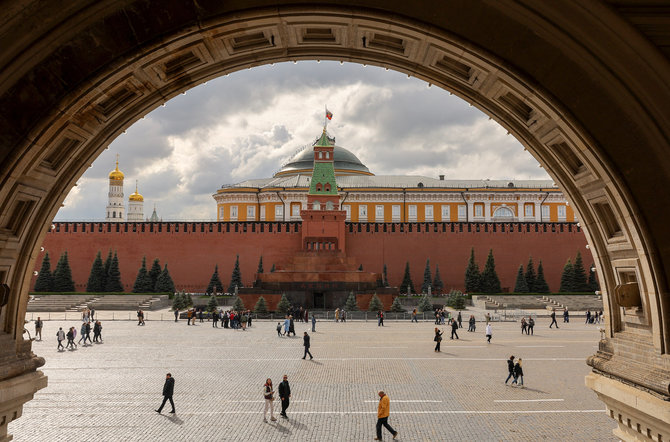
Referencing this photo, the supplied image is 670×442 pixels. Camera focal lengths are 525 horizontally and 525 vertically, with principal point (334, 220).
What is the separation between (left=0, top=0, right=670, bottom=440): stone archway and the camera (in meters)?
4.11

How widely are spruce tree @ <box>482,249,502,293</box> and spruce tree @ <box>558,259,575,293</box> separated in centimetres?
500

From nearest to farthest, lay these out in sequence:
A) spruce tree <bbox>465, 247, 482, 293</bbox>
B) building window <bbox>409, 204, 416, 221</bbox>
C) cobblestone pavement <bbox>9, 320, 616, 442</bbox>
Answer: cobblestone pavement <bbox>9, 320, 616, 442</bbox>, spruce tree <bbox>465, 247, 482, 293</bbox>, building window <bbox>409, 204, 416, 221</bbox>

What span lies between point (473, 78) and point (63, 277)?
42.9m

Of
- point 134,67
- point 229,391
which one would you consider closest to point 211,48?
point 134,67

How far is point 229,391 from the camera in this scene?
12555 mm

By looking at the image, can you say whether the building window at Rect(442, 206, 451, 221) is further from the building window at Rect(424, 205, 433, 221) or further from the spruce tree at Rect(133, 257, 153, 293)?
the spruce tree at Rect(133, 257, 153, 293)

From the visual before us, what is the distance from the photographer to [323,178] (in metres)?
45.1

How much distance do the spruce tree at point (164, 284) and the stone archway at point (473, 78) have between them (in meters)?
38.2

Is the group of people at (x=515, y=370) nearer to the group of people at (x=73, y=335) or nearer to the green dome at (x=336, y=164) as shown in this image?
the group of people at (x=73, y=335)

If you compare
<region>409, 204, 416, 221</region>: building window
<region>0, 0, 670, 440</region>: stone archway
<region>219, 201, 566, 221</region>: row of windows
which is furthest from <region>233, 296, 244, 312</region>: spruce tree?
<region>409, 204, 416, 221</region>: building window

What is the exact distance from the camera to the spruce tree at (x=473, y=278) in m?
41.6

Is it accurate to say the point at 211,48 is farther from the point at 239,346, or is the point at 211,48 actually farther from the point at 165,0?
the point at 239,346

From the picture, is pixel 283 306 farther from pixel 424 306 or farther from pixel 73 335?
pixel 73 335

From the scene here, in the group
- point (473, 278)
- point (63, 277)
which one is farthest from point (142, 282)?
point (473, 278)
